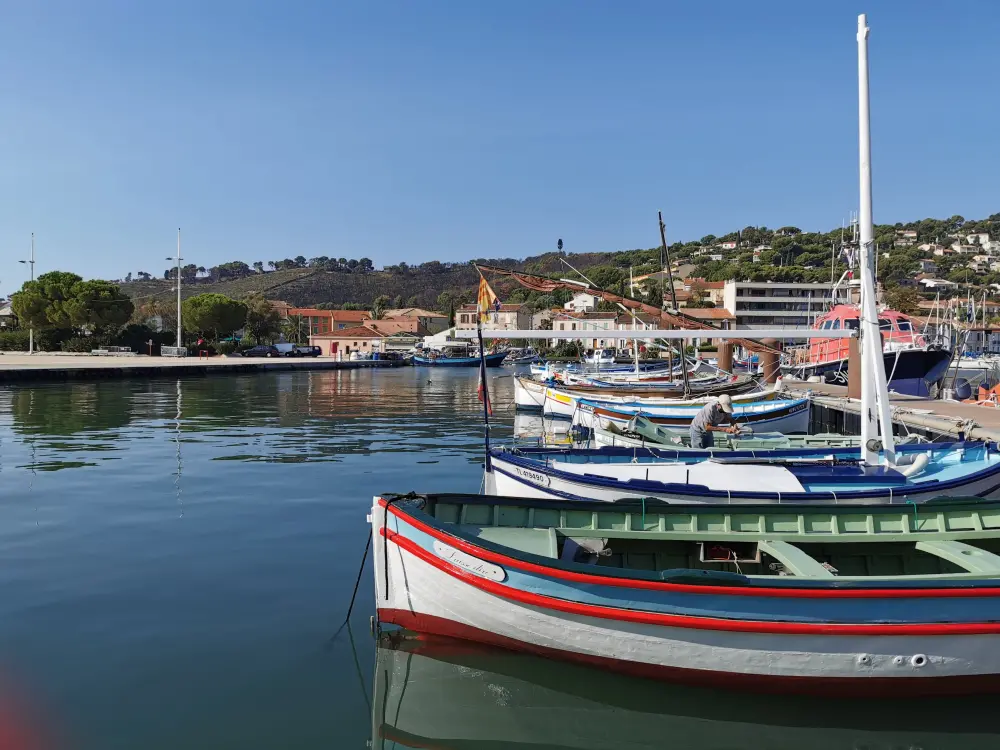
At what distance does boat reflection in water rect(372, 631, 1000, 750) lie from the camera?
6.84 m

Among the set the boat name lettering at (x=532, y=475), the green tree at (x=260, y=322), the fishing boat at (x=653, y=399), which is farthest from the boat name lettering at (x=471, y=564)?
Result: the green tree at (x=260, y=322)

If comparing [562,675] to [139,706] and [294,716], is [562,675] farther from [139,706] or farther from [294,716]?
[139,706]

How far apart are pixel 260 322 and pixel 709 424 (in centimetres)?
11225

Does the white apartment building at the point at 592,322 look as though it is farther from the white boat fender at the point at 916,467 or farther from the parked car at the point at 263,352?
the white boat fender at the point at 916,467

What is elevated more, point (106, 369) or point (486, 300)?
point (486, 300)

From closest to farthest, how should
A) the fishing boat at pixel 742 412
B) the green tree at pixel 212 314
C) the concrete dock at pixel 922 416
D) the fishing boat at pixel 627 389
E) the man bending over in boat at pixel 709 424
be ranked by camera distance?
the man bending over in boat at pixel 709 424 < the concrete dock at pixel 922 416 < the fishing boat at pixel 742 412 < the fishing boat at pixel 627 389 < the green tree at pixel 212 314

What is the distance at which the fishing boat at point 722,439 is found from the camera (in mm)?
16234

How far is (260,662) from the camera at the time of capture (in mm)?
8172

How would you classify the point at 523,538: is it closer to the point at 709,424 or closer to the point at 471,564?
the point at 471,564

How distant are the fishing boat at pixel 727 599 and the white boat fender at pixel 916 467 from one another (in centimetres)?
363

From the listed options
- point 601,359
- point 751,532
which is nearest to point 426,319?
point 601,359

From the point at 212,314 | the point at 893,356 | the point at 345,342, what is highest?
the point at 212,314

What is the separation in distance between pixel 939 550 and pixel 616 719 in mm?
3775

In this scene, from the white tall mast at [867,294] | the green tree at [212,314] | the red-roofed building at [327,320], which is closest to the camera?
the white tall mast at [867,294]
